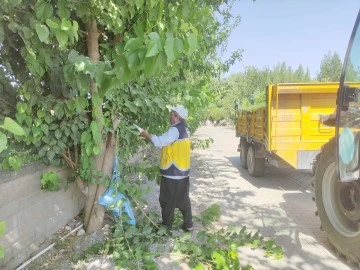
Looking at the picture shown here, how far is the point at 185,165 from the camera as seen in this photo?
397 cm

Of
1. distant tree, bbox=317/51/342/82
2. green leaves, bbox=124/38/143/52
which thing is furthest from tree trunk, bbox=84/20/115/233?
distant tree, bbox=317/51/342/82

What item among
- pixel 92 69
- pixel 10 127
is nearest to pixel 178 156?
pixel 92 69

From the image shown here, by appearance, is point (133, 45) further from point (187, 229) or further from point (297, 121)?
point (297, 121)

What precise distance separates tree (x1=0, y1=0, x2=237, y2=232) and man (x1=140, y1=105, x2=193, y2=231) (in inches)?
11.9

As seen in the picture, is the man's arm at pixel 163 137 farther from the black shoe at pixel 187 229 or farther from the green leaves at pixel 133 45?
the green leaves at pixel 133 45

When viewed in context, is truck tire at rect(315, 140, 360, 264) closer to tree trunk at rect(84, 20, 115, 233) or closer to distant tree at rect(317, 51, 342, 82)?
tree trunk at rect(84, 20, 115, 233)

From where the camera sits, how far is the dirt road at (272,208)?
Result: 347cm

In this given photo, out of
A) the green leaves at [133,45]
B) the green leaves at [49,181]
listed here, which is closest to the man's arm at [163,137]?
the green leaves at [49,181]

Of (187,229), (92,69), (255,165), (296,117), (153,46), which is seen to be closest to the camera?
(153,46)

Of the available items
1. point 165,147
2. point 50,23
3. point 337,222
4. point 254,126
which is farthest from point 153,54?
point 254,126

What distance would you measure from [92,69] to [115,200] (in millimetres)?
2052

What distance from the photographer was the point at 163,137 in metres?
3.80

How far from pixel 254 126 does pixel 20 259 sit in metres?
5.82

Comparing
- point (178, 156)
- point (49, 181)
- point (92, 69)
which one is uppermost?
point (92, 69)
